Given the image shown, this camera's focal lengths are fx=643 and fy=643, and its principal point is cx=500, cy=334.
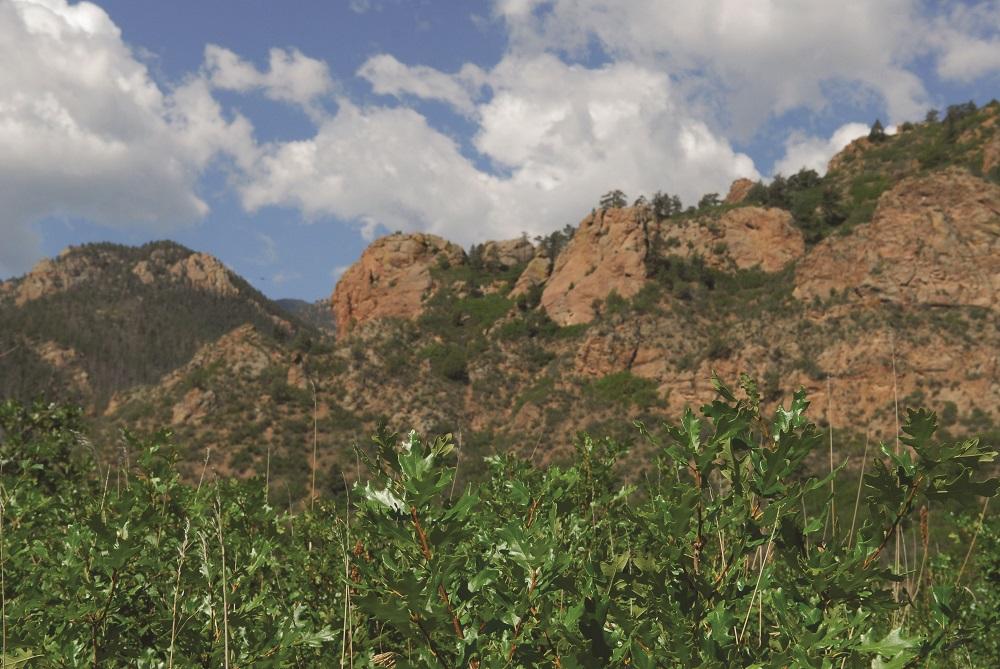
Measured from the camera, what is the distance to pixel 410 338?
53.1 metres

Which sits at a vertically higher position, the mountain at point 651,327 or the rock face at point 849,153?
the rock face at point 849,153

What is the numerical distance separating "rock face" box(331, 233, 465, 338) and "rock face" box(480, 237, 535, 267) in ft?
9.23

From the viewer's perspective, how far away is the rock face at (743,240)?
46.7 m

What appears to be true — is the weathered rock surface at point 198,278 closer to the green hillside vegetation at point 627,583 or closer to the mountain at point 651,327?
the mountain at point 651,327

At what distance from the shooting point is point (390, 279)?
58812 millimetres

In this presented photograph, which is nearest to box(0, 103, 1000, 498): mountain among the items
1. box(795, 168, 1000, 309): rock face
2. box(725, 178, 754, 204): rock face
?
box(795, 168, 1000, 309): rock face

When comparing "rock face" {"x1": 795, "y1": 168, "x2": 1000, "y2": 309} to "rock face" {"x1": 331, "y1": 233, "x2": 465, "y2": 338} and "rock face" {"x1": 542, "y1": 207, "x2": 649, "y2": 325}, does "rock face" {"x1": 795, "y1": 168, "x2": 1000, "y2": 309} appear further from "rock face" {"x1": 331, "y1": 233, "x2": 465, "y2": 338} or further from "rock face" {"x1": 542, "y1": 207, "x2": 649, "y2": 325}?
"rock face" {"x1": 331, "y1": 233, "x2": 465, "y2": 338}

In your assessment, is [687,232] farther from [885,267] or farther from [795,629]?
[795,629]

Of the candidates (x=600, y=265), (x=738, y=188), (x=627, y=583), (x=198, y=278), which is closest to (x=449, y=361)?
(x=600, y=265)

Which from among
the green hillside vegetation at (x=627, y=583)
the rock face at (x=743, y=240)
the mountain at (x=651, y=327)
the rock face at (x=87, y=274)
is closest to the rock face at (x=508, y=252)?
the mountain at (x=651, y=327)

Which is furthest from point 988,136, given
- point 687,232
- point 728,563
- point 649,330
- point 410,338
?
point 728,563

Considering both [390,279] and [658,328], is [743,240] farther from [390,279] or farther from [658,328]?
[390,279]

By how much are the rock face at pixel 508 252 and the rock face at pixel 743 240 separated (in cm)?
1766

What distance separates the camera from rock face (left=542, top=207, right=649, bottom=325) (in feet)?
157
